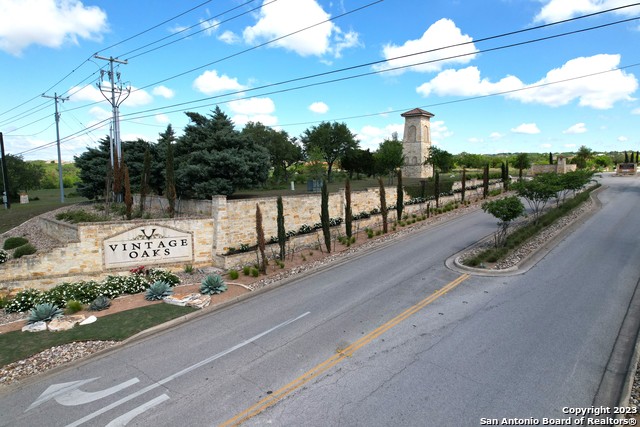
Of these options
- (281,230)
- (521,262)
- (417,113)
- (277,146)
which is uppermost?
(417,113)

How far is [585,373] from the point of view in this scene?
7820mm

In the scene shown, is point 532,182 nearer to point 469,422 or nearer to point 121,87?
point 469,422

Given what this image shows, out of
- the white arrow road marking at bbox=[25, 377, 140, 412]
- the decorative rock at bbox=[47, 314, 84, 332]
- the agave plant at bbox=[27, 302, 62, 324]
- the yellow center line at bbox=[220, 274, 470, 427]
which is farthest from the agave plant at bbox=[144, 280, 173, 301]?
the yellow center line at bbox=[220, 274, 470, 427]

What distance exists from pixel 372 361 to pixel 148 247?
48.8 feet

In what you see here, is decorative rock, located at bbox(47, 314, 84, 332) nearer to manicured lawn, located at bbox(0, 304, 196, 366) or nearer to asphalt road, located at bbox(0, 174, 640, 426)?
manicured lawn, located at bbox(0, 304, 196, 366)

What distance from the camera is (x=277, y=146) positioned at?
5538 centimetres

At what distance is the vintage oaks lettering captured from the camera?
18.6 metres

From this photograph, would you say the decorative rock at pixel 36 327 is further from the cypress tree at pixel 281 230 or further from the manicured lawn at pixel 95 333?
the cypress tree at pixel 281 230

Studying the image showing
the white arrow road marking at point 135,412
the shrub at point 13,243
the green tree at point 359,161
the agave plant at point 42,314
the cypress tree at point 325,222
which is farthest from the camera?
the green tree at point 359,161

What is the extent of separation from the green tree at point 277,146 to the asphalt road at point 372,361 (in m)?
43.2

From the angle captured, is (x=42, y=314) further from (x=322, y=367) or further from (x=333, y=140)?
(x=333, y=140)

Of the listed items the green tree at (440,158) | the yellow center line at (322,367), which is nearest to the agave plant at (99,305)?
the yellow center line at (322,367)

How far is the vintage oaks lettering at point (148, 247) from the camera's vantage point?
733 inches

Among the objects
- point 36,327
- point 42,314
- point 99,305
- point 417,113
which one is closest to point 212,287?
point 99,305
